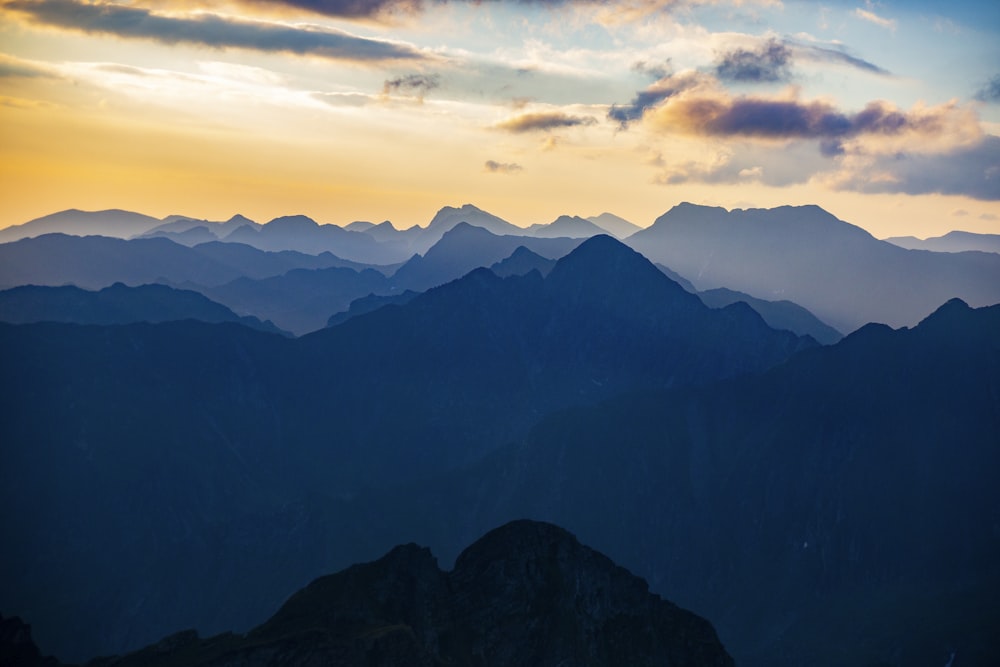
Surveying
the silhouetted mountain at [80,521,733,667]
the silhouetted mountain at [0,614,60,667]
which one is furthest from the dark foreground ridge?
the silhouetted mountain at [0,614,60,667]

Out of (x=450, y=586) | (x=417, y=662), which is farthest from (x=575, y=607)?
(x=417, y=662)

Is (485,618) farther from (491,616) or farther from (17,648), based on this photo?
(17,648)

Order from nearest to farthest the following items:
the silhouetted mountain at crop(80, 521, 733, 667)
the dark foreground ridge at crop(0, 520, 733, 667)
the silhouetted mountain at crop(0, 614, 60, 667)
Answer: the dark foreground ridge at crop(0, 520, 733, 667), the silhouetted mountain at crop(80, 521, 733, 667), the silhouetted mountain at crop(0, 614, 60, 667)

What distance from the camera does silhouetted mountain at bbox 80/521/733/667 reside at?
135875mm

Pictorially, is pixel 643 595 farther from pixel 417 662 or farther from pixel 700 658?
pixel 417 662

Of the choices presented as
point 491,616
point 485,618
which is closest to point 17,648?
point 485,618

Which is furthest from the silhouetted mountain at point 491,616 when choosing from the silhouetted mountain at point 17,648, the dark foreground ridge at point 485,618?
the silhouetted mountain at point 17,648

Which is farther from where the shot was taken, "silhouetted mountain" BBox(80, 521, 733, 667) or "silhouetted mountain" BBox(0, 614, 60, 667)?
"silhouetted mountain" BBox(0, 614, 60, 667)

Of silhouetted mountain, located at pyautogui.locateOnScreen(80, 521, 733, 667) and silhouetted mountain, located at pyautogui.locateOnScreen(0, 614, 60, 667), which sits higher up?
silhouetted mountain, located at pyautogui.locateOnScreen(80, 521, 733, 667)

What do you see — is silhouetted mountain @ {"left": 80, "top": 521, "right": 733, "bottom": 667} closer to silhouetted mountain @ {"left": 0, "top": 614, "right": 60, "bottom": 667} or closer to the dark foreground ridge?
the dark foreground ridge

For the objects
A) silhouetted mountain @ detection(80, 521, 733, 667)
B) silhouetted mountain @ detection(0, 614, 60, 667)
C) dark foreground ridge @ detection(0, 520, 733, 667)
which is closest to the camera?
dark foreground ridge @ detection(0, 520, 733, 667)

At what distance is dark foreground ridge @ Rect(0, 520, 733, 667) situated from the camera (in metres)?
135

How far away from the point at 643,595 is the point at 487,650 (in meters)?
32.5

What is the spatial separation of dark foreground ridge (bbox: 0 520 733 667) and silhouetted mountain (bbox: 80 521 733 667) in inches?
6.9
